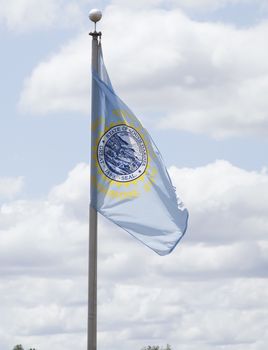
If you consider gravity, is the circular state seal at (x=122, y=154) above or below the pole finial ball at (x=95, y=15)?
below

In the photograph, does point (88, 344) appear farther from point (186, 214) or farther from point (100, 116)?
point (100, 116)

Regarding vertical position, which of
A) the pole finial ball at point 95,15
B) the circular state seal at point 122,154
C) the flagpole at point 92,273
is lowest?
the flagpole at point 92,273

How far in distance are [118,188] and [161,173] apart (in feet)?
4.29

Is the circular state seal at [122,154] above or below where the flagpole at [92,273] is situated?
above

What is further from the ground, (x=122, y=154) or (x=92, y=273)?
(x=122, y=154)

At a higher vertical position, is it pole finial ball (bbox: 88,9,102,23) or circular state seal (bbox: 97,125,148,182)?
pole finial ball (bbox: 88,9,102,23)

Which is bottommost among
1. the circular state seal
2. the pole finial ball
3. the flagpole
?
the flagpole

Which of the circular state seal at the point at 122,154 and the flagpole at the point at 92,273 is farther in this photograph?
the circular state seal at the point at 122,154

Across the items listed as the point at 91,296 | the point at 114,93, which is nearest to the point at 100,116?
the point at 114,93

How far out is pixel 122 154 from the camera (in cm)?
2620

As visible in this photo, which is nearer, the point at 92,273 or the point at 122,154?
the point at 92,273

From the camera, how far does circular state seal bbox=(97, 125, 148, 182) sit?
85.0 ft

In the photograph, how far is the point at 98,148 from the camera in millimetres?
25906

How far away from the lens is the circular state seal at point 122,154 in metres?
25.9
